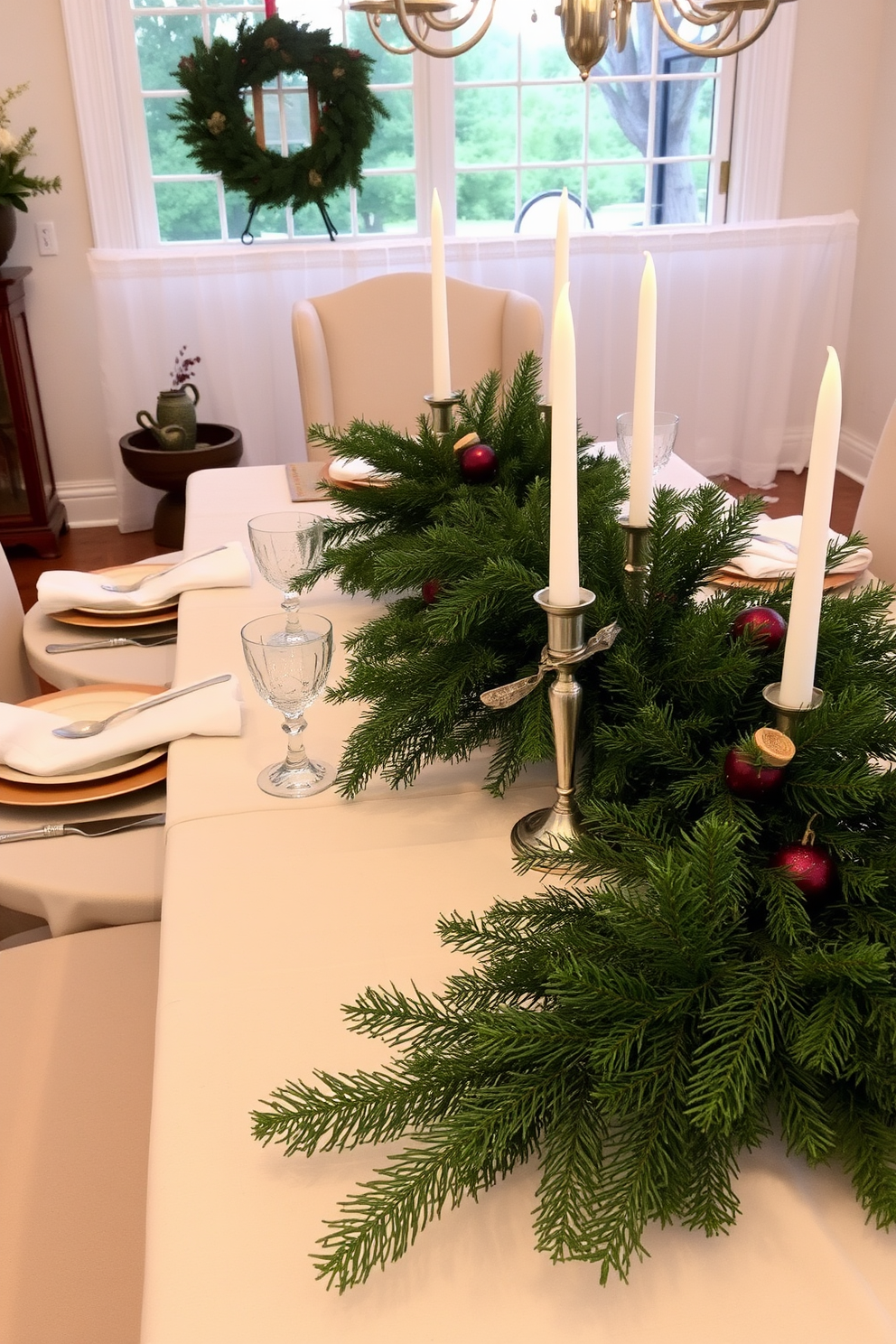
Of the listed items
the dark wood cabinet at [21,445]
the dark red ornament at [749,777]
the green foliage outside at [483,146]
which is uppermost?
the green foliage outside at [483,146]

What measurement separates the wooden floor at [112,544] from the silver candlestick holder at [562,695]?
2.84 metres

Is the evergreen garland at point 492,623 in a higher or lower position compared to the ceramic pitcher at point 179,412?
higher

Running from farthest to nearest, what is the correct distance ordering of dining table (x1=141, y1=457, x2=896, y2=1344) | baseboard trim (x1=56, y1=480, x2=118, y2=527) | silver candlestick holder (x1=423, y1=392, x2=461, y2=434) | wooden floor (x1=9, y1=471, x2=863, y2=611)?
1. baseboard trim (x1=56, y1=480, x2=118, y2=527)
2. wooden floor (x1=9, y1=471, x2=863, y2=611)
3. silver candlestick holder (x1=423, y1=392, x2=461, y2=434)
4. dining table (x1=141, y1=457, x2=896, y2=1344)

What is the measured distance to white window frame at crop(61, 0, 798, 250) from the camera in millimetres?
3645

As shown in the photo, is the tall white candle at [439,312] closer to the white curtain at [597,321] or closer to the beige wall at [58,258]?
the white curtain at [597,321]

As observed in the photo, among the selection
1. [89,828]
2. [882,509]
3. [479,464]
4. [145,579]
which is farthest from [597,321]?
[89,828]

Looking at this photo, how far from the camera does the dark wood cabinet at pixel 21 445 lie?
3.61 metres

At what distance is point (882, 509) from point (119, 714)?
3.94 feet

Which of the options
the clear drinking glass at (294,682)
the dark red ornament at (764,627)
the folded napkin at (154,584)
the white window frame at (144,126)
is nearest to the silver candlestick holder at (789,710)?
the dark red ornament at (764,627)

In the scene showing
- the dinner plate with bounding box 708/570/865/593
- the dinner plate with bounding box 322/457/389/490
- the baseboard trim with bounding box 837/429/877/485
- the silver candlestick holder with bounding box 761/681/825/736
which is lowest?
the baseboard trim with bounding box 837/429/877/485

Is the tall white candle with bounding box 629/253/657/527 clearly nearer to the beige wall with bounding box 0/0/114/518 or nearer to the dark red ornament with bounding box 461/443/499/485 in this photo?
the dark red ornament with bounding box 461/443/499/485

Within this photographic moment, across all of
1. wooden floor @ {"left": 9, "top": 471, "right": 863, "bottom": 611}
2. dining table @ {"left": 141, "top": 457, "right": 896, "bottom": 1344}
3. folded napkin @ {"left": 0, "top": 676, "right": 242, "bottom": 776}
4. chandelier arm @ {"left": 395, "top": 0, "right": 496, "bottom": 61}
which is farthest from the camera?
wooden floor @ {"left": 9, "top": 471, "right": 863, "bottom": 611}

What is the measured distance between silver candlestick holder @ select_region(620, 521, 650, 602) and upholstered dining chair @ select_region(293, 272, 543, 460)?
1795mm

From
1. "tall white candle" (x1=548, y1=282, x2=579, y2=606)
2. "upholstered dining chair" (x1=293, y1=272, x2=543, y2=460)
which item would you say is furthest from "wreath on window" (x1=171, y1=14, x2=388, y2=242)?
"tall white candle" (x1=548, y1=282, x2=579, y2=606)
